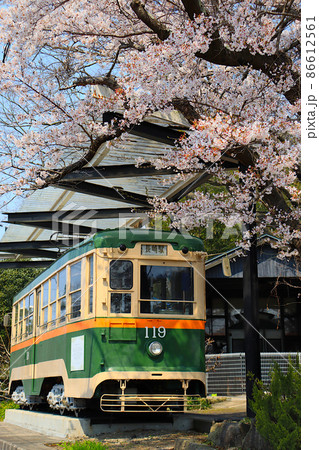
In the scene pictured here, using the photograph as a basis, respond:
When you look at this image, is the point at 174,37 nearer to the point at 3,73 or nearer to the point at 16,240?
the point at 3,73

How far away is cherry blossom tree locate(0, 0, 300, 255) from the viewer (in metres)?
8.01

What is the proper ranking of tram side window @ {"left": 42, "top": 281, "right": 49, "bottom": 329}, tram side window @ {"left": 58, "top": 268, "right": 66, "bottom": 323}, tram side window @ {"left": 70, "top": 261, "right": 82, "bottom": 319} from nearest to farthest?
1. tram side window @ {"left": 70, "top": 261, "right": 82, "bottom": 319}
2. tram side window @ {"left": 58, "top": 268, "right": 66, "bottom": 323}
3. tram side window @ {"left": 42, "top": 281, "right": 49, "bottom": 329}

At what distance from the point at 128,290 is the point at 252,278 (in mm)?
1888

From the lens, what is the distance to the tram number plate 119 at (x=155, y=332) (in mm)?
9719

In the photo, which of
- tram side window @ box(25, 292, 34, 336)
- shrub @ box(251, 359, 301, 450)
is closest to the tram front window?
shrub @ box(251, 359, 301, 450)

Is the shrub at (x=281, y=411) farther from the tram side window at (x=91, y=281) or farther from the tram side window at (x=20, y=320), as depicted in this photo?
the tram side window at (x=20, y=320)

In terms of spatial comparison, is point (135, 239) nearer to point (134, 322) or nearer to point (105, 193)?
point (134, 322)

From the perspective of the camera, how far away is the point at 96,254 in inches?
386

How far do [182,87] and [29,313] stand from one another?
7.55m

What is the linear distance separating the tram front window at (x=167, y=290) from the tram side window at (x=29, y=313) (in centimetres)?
491

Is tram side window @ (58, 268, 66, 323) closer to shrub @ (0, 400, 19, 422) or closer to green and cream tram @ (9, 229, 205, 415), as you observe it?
green and cream tram @ (9, 229, 205, 415)

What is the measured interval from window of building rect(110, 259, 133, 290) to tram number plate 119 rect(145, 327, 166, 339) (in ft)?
2.35

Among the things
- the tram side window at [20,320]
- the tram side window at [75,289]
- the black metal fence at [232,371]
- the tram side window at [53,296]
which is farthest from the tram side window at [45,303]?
the black metal fence at [232,371]

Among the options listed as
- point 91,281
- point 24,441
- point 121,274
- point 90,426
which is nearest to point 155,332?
point 121,274
